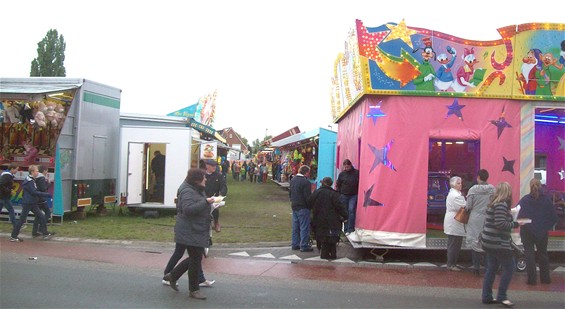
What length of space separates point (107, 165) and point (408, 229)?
30.1ft

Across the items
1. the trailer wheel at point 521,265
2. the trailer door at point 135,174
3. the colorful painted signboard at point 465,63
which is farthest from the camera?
the trailer door at point 135,174

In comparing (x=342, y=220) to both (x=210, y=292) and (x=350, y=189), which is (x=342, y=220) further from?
(x=210, y=292)

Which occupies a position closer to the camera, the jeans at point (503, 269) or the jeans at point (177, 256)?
the jeans at point (503, 269)

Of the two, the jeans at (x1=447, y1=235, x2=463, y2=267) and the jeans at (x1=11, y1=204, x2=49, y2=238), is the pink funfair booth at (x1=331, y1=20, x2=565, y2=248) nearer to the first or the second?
the jeans at (x1=447, y1=235, x2=463, y2=267)

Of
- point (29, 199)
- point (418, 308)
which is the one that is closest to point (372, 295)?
point (418, 308)

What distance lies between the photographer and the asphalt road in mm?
6055

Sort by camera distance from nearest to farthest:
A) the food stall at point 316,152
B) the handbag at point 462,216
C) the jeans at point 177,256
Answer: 1. the jeans at point 177,256
2. the handbag at point 462,216
3. the food stall at point 316,152

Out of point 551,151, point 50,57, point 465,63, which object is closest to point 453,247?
point 465,63

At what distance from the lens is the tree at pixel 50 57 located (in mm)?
38250

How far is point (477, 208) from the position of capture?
27.2 feet

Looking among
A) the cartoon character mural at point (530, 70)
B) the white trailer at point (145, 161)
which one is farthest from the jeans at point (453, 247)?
the white trailer at point (145, 161)

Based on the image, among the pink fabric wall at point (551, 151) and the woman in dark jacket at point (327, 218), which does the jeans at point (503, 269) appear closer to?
the woman in dark jacket at point (327, 218)

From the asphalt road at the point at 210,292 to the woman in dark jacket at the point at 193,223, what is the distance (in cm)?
36

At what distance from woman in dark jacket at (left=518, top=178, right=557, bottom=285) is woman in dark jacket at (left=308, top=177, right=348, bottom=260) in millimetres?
3047
